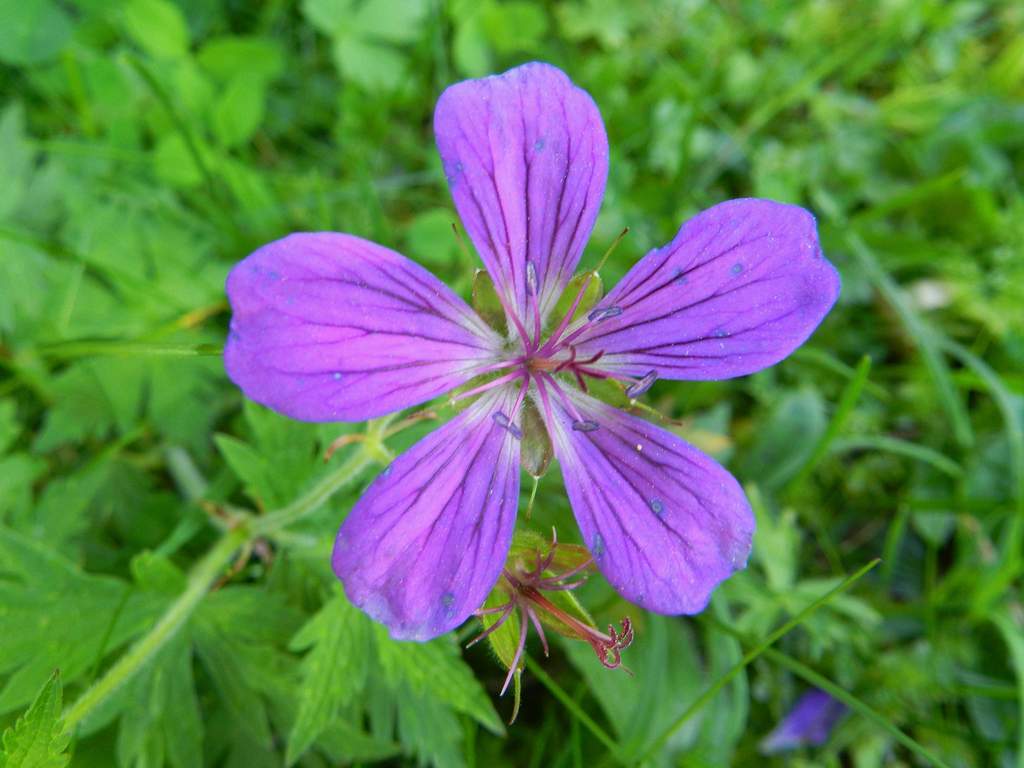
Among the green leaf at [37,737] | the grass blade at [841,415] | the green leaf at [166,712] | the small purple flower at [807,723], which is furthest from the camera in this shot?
the small purple flower at [807,723]

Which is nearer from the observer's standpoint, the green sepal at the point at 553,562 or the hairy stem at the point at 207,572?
the green sepal at the point at 553,562

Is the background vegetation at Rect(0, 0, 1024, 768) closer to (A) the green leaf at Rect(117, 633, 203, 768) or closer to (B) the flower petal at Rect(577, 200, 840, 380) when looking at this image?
(A) the green leaf at Rect(117, 633, 203, 768)

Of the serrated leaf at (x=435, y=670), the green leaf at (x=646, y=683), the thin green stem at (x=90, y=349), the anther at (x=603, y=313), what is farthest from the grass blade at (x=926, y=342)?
the thin green stem at (x=90, y=349)

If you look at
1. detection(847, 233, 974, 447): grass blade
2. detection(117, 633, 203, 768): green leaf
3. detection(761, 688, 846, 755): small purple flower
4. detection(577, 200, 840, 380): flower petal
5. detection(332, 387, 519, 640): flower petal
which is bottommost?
detection(761, 688, 846, 755): small purple flower

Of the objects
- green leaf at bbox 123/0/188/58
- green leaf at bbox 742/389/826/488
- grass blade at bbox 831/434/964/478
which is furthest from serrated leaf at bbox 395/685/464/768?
green leaf at bbox 123/0/188/58

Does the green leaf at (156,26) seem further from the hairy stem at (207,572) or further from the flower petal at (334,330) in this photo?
the flower petal at (334,330)

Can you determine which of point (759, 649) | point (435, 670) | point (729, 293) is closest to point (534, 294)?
point (729, 293)
